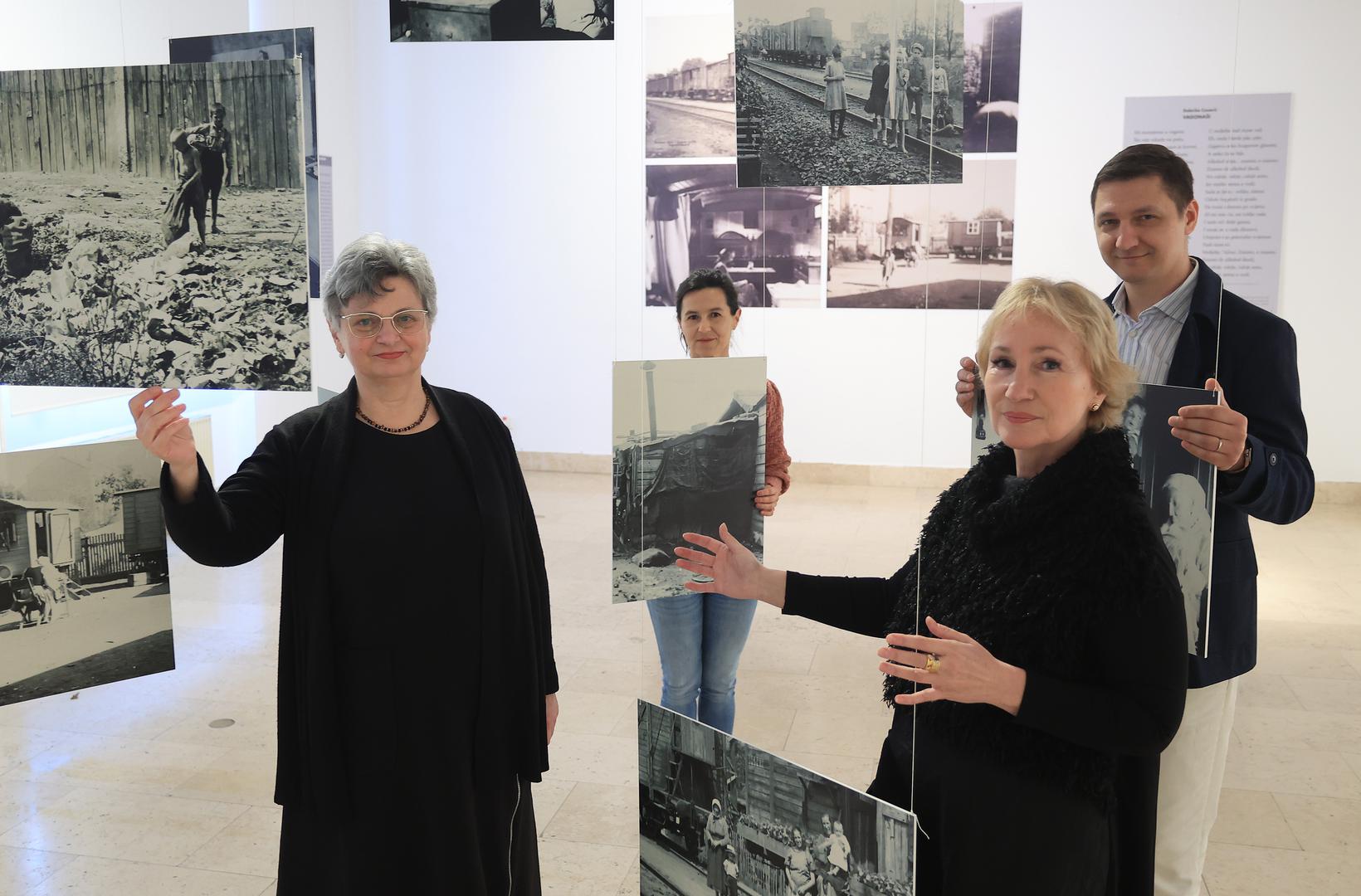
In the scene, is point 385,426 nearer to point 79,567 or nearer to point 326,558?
point 326,558

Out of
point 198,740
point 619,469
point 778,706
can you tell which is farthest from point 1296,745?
point 198,740

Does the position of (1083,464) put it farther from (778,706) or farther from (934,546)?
(778,706)

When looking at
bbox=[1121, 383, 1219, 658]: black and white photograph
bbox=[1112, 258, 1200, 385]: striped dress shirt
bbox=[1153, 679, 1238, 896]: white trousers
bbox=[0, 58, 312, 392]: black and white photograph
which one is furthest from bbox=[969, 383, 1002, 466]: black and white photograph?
bbox=[0, 58, 312, 392]: black and white photograph

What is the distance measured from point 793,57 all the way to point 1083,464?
2.78 ft

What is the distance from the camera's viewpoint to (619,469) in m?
1.94

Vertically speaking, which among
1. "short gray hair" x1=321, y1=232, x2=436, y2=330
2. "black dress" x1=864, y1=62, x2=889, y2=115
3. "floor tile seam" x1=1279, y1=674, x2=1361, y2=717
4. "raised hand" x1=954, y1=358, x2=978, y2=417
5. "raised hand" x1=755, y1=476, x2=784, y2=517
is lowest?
"floor tile seam" x1=1279, y1=674, x2=1361, y2=717

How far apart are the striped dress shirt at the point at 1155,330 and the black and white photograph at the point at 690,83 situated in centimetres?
78

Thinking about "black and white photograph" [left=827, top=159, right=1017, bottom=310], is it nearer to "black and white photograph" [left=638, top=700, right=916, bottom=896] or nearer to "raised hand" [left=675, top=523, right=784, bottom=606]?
"raised hand" [left=675, top=523, right=784, bottom=606]

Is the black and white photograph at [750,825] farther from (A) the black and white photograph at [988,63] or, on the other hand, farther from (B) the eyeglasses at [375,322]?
(A) the black and white photograph at [988,63]

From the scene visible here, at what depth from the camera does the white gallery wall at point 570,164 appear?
399cm

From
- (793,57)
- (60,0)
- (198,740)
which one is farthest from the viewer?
(198,740)

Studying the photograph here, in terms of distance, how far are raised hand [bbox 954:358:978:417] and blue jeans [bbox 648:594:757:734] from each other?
0.54m

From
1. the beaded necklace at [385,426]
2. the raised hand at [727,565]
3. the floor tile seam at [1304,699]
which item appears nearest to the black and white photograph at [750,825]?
the raised hand at [727,565]

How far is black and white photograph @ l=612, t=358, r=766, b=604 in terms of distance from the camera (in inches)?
75.7
